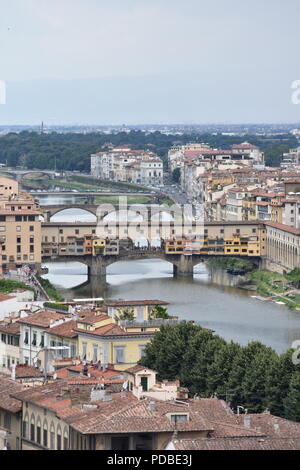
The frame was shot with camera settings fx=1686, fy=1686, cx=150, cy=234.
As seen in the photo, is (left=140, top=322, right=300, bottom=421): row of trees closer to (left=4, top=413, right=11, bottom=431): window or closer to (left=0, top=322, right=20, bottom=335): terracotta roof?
(left=0, top=322, right=20, bottom=335): terracotta roof

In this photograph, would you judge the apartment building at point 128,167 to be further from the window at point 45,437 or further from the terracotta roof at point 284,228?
the window at point 45,437

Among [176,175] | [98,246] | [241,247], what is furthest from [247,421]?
[176,175]

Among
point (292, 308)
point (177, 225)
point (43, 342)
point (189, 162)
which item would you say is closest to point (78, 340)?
point (43, 342)

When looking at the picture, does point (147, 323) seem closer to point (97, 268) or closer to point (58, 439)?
point (58, 439)

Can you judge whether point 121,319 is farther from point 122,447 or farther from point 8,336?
point 122,447

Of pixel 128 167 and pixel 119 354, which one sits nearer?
pixel 119 354
